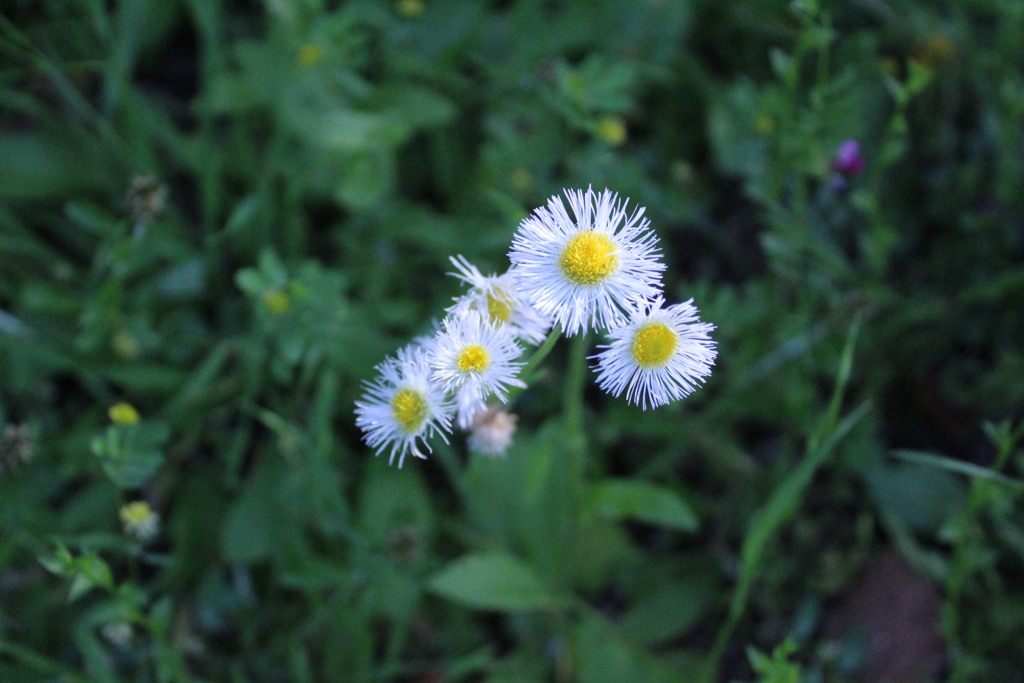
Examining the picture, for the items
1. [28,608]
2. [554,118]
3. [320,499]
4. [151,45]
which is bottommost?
[28,608]

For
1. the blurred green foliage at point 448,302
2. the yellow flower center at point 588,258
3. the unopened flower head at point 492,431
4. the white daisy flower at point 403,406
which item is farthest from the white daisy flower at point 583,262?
the blurred green foliage at point 448,302

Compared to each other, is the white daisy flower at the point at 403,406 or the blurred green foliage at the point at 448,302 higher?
the blurred green foliage at the point at 448,302

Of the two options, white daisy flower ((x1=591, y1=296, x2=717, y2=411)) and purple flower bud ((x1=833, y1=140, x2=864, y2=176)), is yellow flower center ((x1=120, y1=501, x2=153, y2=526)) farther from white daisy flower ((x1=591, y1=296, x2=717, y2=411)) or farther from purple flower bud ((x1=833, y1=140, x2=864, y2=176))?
purple flower bud ((x1=833, y1=140, x2=864, y2=176))

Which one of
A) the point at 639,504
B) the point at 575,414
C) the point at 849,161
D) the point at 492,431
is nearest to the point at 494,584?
the point at 639,504

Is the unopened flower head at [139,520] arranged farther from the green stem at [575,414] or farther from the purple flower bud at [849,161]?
the purple flower bud at [849,161]

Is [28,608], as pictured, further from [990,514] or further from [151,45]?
[990,514]

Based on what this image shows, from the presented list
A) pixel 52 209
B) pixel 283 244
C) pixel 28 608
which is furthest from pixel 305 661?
pixel 52 209

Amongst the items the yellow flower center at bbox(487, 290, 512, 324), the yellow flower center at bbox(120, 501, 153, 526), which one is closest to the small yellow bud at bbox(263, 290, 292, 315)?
the yellow flower center at bbox(120, 501, 153, 526)
